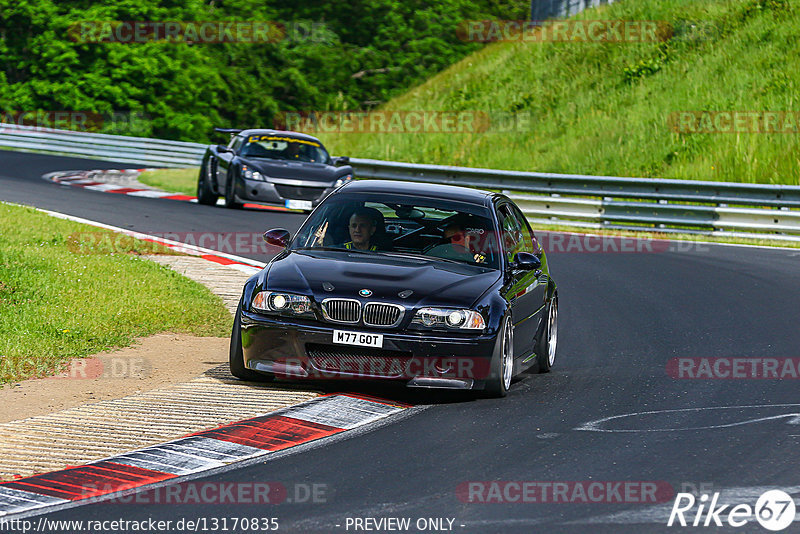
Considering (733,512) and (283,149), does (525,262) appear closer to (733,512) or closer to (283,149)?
(733,512)

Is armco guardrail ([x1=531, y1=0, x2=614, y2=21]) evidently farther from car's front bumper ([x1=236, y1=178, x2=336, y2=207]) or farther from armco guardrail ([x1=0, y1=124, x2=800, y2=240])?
car's front bumper ([x1=236, y1=178, x2=336, y2=207])

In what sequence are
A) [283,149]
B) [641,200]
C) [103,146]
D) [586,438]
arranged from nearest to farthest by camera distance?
[586,438]
[283,149]
[641,200]
[103,146]

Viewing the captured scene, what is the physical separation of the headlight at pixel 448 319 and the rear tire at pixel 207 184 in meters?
15.1

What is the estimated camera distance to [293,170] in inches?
861

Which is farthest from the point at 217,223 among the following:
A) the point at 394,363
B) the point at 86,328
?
the point at 394,363

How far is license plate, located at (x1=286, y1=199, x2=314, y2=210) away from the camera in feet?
Answer: 70.4

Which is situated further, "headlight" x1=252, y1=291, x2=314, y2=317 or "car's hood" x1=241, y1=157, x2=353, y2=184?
"car's hood" x1=241, y1=157, x2=353, y2=184

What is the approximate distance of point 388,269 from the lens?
28.5 ft

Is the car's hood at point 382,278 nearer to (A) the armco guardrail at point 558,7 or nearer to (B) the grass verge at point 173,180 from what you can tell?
(B) the grass verge at point 173,180

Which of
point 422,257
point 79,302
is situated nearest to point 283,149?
point 79,302

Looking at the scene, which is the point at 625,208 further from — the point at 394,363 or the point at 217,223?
the point at 394,363

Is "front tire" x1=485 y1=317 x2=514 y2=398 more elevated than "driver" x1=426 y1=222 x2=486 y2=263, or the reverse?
"driver" x1=426 y1=222 x2=486 y2=263

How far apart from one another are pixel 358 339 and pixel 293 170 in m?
14.0

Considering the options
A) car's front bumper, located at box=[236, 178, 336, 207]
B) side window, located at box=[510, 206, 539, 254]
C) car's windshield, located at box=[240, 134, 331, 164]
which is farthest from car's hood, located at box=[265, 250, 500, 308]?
car's windshield, located at box=[240, 134, 331, 164]
